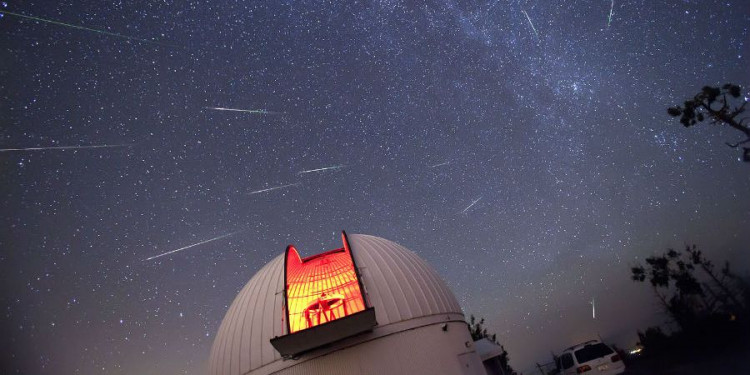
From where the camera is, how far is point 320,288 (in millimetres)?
10281

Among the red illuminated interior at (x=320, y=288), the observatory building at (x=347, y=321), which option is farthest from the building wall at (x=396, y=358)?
the red illuminated interior at (x=320, y=288)

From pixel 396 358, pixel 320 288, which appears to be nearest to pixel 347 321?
pixel 396 358

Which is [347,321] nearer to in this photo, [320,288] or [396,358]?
[396,358]

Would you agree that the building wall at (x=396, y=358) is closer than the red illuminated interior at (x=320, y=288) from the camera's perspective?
Yes

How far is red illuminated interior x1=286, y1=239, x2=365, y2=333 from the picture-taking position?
9.25 metres

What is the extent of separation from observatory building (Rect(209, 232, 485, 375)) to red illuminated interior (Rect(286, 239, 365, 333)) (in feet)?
0.09

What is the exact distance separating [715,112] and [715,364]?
521 inches

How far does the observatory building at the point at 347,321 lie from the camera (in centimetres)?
761

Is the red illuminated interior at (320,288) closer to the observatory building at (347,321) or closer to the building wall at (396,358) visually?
the observatory building at (347,321)

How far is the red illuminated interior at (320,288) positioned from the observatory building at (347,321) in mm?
29

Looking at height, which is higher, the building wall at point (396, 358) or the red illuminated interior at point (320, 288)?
the red illuminated interior at point (320, 288)

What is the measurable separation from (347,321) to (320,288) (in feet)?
11.6

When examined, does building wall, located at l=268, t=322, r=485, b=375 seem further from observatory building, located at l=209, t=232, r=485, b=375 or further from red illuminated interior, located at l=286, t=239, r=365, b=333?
red illuminated interior, located at l=286, t=239, r=365, b=333

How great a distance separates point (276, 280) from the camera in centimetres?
961
